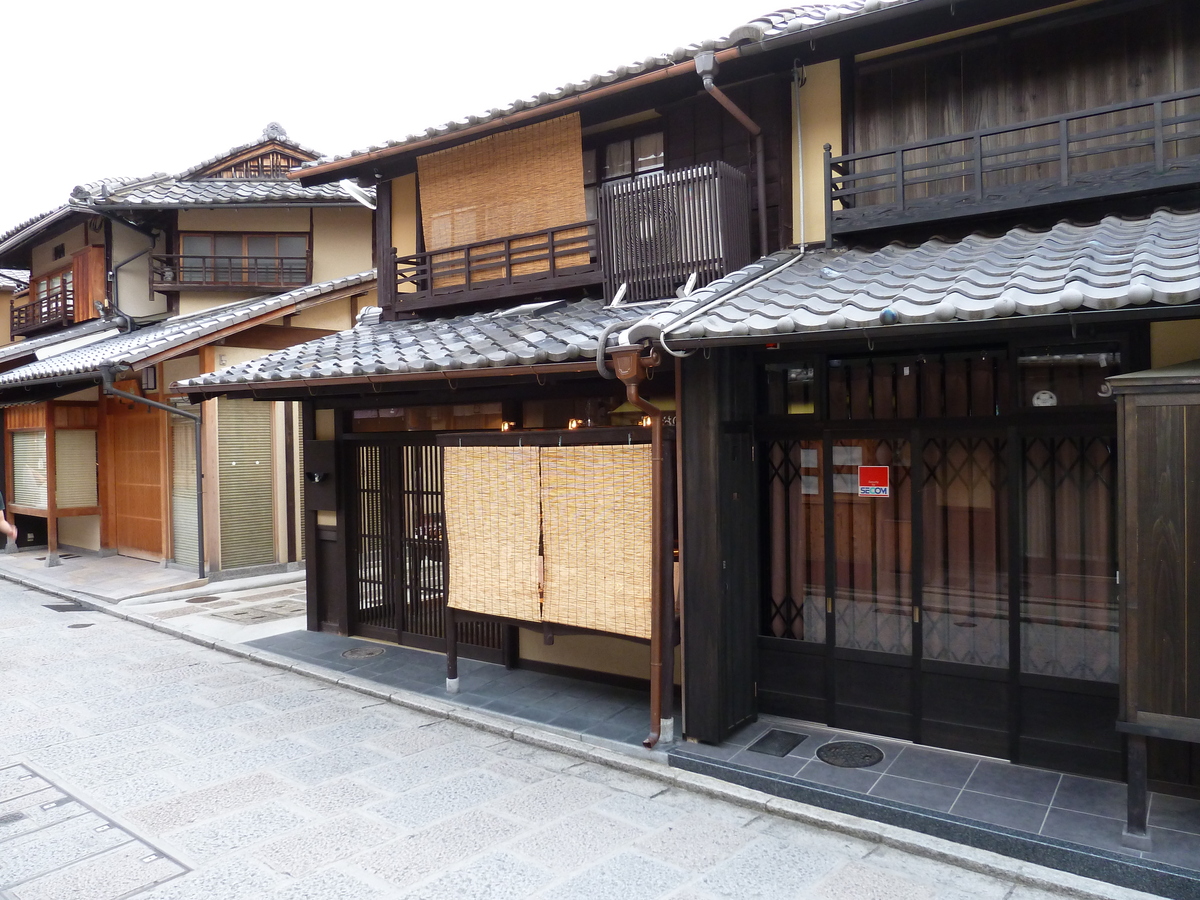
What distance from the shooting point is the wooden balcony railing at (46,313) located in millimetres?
21562

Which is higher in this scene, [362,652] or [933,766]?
[933,766]

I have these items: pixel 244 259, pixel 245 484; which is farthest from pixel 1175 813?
pixel 244 259

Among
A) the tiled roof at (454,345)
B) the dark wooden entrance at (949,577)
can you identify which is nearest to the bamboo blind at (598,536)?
the tiled roof at (454,345)

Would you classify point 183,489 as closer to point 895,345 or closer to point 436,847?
point 436,847

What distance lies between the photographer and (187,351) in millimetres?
15016

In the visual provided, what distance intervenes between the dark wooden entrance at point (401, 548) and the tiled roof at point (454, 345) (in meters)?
1.41

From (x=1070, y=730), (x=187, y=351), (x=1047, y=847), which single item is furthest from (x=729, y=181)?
(x=187, y=351)

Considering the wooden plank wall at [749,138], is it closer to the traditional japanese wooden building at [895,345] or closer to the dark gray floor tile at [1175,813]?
the traditional japanese wooden building at [895,345]

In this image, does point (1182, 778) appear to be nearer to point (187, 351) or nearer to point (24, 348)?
point (187, 351)

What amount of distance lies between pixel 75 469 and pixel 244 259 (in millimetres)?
6422

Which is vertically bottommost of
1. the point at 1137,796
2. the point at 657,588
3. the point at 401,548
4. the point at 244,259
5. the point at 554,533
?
the point at 1137,796

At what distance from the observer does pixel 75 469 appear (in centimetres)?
1898

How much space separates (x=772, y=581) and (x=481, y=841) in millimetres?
3537

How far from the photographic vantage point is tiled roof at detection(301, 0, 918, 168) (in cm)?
755
